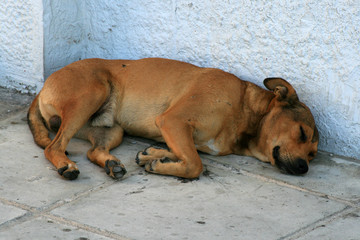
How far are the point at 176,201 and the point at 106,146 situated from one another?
107cm

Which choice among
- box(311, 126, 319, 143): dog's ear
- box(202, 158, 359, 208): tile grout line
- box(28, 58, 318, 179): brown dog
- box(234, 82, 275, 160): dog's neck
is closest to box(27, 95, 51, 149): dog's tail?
box(28, 58, 318, 179): brown dog

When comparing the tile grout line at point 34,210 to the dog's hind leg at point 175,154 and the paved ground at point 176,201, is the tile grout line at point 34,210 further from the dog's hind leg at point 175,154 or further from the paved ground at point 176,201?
the dog's hind leg at point 175,154

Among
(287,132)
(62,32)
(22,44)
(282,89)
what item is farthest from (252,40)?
(22,44)

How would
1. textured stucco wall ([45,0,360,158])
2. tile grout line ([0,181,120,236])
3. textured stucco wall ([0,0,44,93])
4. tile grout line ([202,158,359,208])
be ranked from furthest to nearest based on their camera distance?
textured stucco wall ([0,0,44,93]) < textured stucco wall ([45,0,360,158]) < tile grout line ([202,158,359,208]) < tile grout line ([0,181,120,236])

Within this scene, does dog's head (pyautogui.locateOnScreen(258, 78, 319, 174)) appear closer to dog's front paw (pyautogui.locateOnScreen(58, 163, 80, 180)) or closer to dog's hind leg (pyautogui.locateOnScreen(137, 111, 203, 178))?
dog's hind leg (pyautogui.locateOnScreen(137, 111, 203, 178))

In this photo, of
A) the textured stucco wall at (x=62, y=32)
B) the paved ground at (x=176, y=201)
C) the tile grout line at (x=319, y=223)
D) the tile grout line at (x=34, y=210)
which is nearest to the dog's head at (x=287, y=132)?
the paved ground at (x=176, y=201)

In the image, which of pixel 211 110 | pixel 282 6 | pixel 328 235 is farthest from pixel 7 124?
pixel 328 235

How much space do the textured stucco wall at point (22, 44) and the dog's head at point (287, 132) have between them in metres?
2.37

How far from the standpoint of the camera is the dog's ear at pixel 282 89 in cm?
469

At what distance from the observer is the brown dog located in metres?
4.51

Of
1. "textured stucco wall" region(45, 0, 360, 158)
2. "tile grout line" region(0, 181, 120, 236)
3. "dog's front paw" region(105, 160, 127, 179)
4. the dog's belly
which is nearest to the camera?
"tile grout line" region(0, 181, 120, 236)

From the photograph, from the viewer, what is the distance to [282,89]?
4.68m

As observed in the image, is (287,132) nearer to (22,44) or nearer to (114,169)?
(114,169)

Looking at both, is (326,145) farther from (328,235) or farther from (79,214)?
(79,214)
